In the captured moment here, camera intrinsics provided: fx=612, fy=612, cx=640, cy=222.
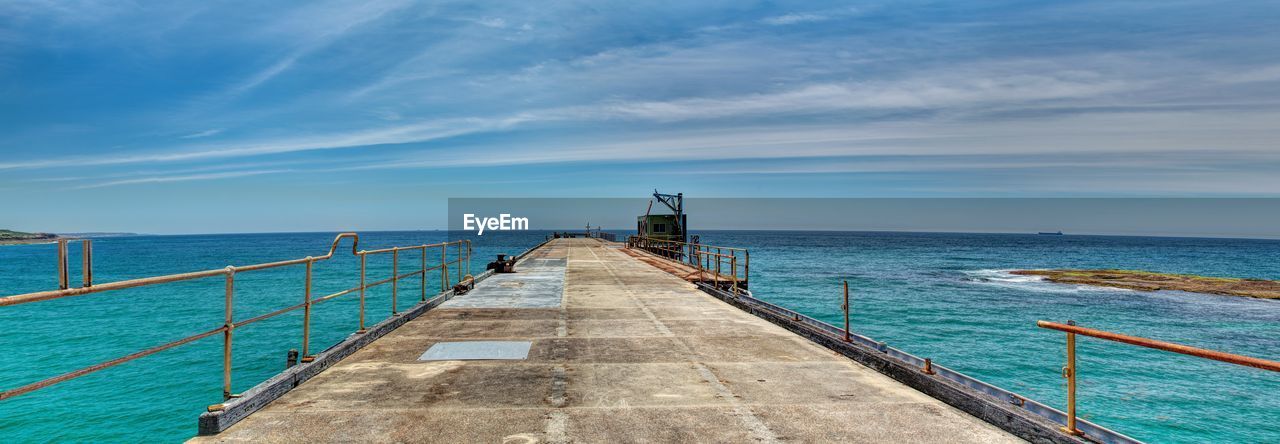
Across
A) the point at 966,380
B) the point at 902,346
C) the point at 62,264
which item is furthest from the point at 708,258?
the point at 62,264

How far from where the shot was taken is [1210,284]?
3791 centimetres

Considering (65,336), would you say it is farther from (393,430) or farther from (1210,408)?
(1210,408)

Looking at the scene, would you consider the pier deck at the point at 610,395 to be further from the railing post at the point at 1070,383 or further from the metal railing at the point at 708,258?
the metal railing at the point at 708,258

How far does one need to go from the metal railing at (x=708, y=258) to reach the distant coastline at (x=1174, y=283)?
943 inches

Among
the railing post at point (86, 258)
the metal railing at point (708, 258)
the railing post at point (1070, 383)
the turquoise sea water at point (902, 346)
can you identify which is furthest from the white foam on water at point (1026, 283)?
the railing post at point (86, 258)

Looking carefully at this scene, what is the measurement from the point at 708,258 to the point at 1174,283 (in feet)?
124

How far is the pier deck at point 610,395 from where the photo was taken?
4.89 metres

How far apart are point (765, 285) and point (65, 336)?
32323mm

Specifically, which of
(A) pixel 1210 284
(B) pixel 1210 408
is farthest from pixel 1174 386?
(A) pixel 1210 284

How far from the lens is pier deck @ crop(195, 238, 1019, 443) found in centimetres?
489

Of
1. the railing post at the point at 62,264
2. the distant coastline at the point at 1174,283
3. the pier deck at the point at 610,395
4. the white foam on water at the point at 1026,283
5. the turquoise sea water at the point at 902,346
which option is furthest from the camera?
the white foam on water at the point at 1026,283

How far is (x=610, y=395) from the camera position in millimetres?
5914

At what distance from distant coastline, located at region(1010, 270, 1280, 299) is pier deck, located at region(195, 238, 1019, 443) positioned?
40.5m

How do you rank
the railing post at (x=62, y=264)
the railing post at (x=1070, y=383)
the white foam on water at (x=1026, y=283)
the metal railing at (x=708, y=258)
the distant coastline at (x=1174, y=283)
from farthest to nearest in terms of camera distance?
the white foam on water at (x=1026, y=283) → the distant coastline at (x=1174, y=283) → the metal railing at (x=708, y=258) → the railing post at (x=1070, y=383) → the railing post at (x=62, y=264)
